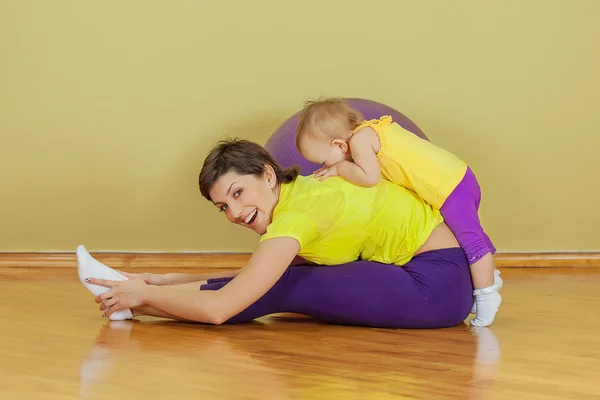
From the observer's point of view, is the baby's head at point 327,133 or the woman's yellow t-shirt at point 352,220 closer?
the woman's yellow t-shirt at point 352,220

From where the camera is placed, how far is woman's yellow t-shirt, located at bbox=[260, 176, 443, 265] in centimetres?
215

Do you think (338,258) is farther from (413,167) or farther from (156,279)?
(156,279)

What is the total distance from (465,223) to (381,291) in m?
0.29

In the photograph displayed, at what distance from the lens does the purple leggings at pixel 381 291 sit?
2.25 meters

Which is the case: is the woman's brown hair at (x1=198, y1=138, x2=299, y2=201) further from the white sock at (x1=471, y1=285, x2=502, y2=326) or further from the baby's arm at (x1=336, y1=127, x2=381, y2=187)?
the white sock at (x1=471, y1=285, x2=502, y2=326)

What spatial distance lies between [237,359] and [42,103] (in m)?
2.36

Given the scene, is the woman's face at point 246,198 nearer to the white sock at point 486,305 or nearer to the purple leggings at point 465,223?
the purple leggings at point 465,223

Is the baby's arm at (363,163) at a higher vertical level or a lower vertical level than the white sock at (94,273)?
higher

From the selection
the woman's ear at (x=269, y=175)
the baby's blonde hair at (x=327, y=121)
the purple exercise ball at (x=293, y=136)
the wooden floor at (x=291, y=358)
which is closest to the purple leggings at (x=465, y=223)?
the wooden floor at (x=291, y=358)

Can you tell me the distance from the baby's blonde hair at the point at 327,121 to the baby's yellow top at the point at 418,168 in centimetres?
4

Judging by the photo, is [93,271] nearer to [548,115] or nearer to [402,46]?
[402,46]

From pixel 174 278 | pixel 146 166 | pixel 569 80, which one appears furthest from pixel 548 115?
pixel 174 278

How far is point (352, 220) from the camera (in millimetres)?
2197

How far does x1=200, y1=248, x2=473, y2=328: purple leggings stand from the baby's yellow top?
16 cm
